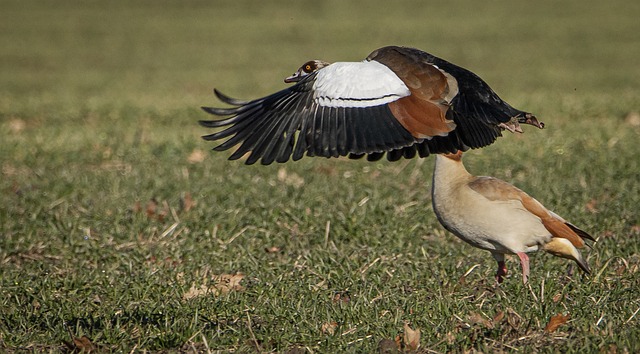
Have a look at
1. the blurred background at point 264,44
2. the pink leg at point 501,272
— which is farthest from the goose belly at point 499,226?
the blurred background at point 264,44

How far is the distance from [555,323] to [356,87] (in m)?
1.59

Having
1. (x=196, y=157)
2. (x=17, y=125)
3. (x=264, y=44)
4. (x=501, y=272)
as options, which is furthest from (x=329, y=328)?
(x=264, y=44)

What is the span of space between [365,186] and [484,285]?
8.55 ft

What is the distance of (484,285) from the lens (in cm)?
482

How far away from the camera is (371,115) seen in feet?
15.3

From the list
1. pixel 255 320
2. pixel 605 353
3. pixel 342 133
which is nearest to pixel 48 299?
pixel 255 320

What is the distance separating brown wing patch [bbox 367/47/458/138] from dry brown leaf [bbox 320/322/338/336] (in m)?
1.05

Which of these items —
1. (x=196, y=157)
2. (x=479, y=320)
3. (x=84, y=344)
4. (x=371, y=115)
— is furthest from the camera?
(x=196, y=157)

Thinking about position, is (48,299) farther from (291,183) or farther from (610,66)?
(610,66)

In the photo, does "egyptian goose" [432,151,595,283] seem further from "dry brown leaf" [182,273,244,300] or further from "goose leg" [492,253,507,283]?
"dry brown leaf" [182,273,244,300]

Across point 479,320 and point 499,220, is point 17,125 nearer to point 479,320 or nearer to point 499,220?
point 499,220

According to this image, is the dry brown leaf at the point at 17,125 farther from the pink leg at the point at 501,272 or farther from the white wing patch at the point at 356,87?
the pink leg at the point at 501,272

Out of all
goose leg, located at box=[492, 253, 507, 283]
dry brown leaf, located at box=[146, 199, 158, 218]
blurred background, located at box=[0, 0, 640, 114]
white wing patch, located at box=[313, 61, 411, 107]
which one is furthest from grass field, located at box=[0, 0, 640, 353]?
white wing patch, located at box=[313, 61, 411, 107]

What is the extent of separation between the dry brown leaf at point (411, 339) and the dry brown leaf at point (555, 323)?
582 mm
